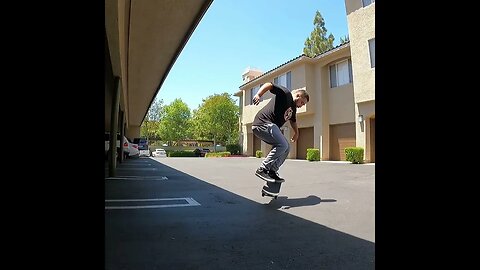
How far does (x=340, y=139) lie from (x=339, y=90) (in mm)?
2832

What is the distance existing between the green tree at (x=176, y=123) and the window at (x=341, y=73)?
29.7 m

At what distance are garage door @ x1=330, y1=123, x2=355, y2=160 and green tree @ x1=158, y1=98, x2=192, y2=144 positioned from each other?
2981 centimetres

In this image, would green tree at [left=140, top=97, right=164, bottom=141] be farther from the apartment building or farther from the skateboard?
the skateboard

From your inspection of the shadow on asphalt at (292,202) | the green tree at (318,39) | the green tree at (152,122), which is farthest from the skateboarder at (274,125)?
the green tree at (152,122)

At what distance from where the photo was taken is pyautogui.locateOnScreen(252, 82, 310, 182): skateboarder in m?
4.46
